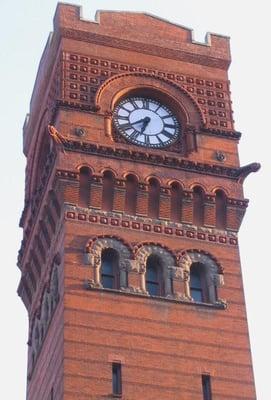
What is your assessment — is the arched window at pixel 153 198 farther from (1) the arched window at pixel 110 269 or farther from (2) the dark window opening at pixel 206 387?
(2) the dark window opening at pixel 206 387

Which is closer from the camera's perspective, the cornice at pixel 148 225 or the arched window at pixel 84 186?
the cornice at pixel 148 225

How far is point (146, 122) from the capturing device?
4194cm

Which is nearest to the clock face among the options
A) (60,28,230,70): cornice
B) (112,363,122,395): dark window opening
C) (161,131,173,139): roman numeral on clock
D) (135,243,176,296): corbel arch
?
(161,131,173,139): roman numeral on clock

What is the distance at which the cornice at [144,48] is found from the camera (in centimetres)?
4309

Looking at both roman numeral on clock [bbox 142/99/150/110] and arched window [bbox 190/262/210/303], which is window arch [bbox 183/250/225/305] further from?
roman numeral on clock [bbox 142/99/150/110]

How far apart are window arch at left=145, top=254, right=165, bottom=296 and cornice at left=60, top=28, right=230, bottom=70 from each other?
26.8 feet

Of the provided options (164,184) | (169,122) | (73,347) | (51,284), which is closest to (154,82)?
(169,122)

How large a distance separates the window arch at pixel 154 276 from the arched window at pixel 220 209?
8.67ft

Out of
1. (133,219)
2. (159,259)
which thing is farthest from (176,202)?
(159,259)

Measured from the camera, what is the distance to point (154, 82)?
42.8 m

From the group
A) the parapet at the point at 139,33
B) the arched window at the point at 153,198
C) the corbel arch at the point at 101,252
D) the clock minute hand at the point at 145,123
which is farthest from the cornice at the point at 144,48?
the corbel arch at the point at 101,252

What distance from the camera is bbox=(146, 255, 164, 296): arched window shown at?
38750 millimetres

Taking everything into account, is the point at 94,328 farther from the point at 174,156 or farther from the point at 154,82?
the point at 154,82

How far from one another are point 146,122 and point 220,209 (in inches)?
154
